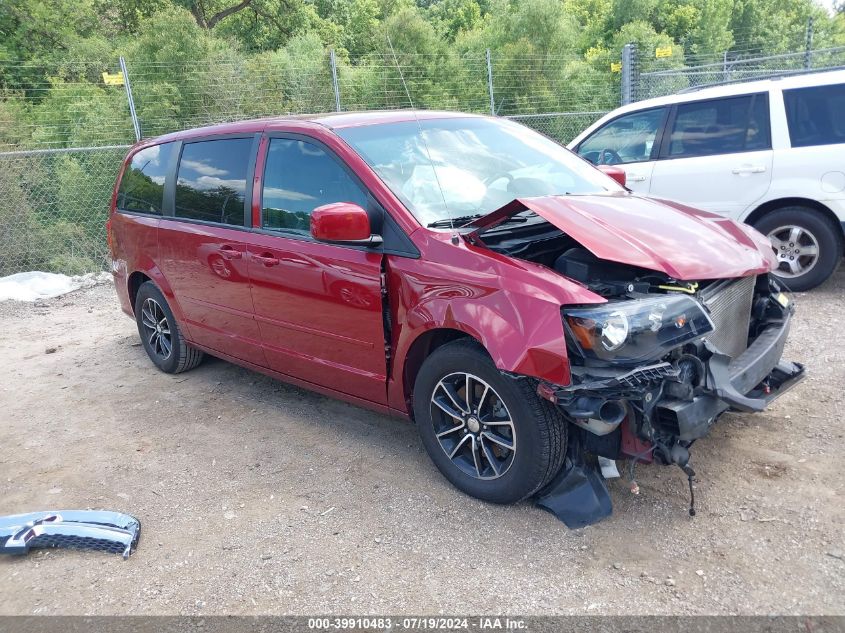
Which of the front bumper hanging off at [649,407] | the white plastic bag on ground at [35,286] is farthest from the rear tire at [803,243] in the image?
the white plastic bag on ground at [35,286]

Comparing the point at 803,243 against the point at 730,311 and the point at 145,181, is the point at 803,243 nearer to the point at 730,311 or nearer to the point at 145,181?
the point at 730,311

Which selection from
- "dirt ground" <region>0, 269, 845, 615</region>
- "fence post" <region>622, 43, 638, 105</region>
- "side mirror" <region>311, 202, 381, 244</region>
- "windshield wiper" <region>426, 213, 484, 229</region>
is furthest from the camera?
"fence post" <region>622, 43, 638, 105</region>

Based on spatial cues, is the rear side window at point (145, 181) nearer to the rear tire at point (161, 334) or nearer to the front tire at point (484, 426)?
the rear tire at point (161, 334)

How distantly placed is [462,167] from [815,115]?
4.11 meters

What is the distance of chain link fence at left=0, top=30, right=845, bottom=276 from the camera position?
9.79 meters

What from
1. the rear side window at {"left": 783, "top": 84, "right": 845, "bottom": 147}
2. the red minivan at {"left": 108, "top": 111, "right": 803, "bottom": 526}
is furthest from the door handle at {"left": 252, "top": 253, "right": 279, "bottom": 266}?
the rear side window at {"left": 783, "top": 84, "right": 845, "bottom": 147}

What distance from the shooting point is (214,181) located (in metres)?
4.52

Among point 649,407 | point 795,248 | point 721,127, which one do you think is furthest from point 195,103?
point 649,407

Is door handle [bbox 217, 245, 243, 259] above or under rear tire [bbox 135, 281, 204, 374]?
above

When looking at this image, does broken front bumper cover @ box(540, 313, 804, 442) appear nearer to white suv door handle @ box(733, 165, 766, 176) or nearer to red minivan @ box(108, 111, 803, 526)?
red minivan @ box(108, 111, 803, 526)

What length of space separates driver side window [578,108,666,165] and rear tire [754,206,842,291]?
4.74 ft

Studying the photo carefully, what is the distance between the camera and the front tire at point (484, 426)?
297 cm

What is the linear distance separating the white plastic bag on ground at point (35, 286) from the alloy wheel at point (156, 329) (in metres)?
4.00

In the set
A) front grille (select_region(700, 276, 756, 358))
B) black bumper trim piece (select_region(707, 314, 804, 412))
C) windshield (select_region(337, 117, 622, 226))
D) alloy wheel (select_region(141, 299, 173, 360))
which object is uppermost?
windshield (select_region(337, 117, 622, 226))
